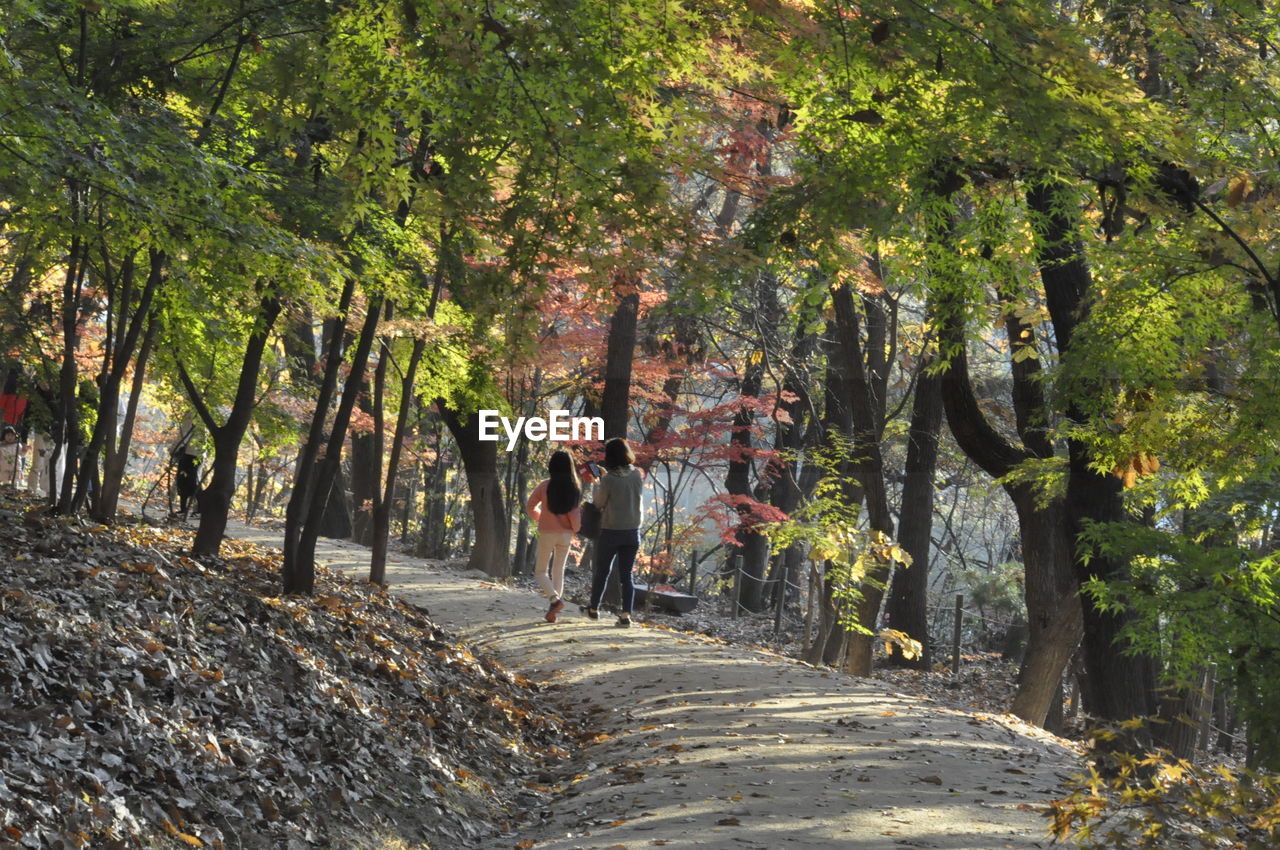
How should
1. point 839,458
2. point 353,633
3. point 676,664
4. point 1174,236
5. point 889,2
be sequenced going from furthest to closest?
point 839,458
point 676,664
point 353,633
point 1174,236
point 889,2

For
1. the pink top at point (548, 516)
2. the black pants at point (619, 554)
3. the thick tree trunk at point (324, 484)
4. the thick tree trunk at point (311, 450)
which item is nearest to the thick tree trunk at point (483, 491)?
the black pants at point (619, 554)

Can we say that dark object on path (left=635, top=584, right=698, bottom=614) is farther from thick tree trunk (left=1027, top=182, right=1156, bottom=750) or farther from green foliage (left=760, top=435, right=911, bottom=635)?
thick tree trunk (left=1027, top=182, right=1156, bottom=750)

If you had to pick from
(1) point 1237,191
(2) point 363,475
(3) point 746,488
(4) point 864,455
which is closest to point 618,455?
(4) point 864,455

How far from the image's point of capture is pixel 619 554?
1288 cm

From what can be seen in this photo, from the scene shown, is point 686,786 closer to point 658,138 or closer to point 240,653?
point 240,653

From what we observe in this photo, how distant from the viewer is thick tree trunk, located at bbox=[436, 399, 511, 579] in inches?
791

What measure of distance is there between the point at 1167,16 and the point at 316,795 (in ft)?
26.6

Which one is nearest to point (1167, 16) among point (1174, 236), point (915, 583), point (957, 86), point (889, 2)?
point (1174, 236)

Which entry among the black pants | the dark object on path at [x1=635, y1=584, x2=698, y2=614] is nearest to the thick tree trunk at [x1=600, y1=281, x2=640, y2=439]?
the black pants

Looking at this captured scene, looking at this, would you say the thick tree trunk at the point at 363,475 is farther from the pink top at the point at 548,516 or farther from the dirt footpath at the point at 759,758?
the dirt footpath at the point at 759,758

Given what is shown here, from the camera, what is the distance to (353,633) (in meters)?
9.88

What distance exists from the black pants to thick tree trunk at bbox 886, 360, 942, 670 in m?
4.98

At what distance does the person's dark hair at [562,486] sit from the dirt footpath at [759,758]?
1484 mm

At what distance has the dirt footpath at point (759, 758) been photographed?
6.25m
